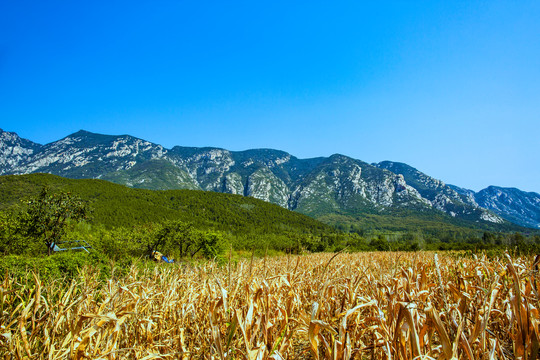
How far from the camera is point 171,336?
A: 317 centimetres

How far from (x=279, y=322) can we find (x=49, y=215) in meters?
19.5

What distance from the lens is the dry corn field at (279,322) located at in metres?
1.53

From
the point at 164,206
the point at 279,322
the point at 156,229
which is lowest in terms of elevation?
the point at 156,229

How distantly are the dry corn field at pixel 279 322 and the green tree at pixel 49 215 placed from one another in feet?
55.4

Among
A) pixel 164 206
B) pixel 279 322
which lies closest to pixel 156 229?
pixel 279 322

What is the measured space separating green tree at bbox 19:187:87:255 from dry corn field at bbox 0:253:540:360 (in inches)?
665

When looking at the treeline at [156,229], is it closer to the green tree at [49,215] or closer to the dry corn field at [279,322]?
the green tree at [49,215]

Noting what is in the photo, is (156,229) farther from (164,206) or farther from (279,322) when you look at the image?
(164,206)

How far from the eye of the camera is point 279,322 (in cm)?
313

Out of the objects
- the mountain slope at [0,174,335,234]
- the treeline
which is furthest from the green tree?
the mountain slope at [0,174,335,234]

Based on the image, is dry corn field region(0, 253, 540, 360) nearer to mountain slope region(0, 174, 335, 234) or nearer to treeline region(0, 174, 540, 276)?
treeline region(0, 174, 540, 276)

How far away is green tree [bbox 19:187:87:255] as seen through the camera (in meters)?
16.6

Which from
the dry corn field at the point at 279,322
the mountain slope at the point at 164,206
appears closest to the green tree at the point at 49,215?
the dry corn field at the point at 279,322

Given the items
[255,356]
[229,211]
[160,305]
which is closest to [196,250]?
[160,305]
